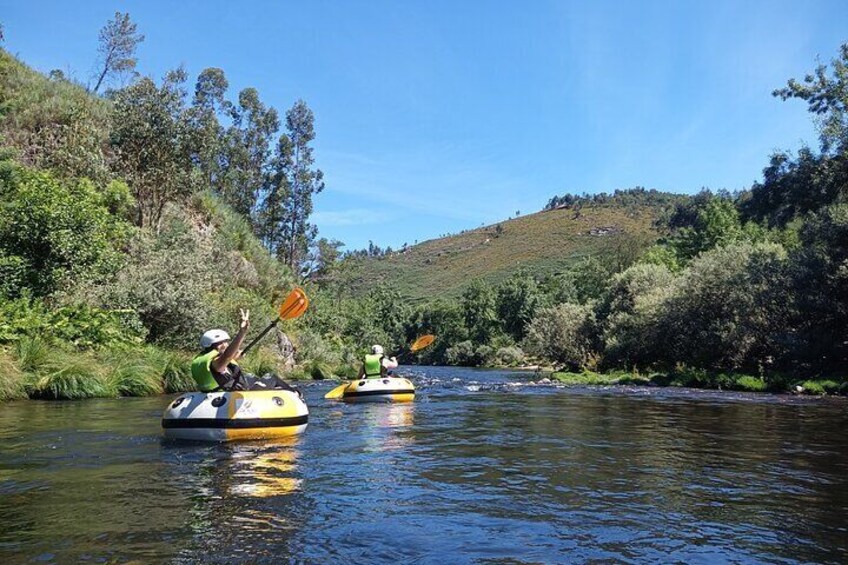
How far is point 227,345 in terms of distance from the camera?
9594 millimetres

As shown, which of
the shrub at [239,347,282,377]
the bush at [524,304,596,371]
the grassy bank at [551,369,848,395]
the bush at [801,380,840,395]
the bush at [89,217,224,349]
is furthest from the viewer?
the bush at [524,304,596,371]

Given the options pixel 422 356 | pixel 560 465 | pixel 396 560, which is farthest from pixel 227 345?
pixel 422 356

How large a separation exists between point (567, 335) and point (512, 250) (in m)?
87.9

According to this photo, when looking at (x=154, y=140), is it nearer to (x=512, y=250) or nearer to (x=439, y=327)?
(x=439, y=327)

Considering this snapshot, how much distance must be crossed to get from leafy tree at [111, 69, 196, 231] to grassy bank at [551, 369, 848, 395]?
1899 centimetres

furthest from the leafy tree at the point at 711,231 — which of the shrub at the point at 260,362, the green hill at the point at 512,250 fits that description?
the shrub at the point at 260,362

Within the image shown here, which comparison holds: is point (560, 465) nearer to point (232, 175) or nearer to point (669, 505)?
point (669, 505)

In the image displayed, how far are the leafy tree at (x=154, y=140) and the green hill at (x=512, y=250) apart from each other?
8211 cm

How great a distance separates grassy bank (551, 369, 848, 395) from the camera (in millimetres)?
19739

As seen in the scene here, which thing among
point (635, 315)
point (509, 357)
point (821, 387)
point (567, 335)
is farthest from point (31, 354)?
point (509, 357)

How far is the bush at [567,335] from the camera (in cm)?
3900

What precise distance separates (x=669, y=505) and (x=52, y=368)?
1377 centimetres

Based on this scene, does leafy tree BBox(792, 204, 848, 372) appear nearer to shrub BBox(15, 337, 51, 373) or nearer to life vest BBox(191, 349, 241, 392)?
life vest BBox(191, 349, 241, 392)

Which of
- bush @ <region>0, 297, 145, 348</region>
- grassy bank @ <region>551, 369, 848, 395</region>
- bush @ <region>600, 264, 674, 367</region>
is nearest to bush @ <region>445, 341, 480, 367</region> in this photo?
bush @ <region>600, 264, 674, 367</region>
